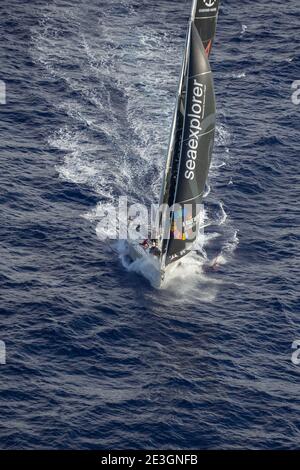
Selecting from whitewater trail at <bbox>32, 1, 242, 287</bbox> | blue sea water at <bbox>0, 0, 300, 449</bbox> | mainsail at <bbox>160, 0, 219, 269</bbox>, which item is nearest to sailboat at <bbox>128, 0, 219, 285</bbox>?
mainsail at <bbox>160, 0, 219, 269</bbox>

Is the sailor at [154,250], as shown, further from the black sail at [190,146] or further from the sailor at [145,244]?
the black sail at [190,146]

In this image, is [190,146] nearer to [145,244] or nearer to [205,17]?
[145,244]

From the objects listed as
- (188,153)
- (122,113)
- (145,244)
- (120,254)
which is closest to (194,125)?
(188,153)

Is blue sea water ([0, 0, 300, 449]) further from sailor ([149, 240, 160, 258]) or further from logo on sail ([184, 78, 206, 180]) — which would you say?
logo on sail ([184, 78, 206, 180])

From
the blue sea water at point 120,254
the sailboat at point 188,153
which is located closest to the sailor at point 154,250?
the sailboat at point 188,153

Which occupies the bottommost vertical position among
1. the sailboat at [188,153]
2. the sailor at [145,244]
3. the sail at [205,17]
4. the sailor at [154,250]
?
the sailor at [154,250]

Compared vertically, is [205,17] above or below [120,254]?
above

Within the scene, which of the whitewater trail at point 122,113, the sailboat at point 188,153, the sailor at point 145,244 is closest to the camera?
the sailboat at point 188,153
